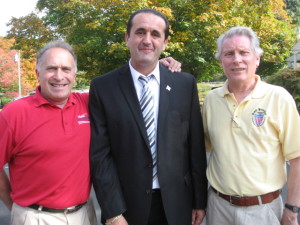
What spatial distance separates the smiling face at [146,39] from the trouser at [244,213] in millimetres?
1290

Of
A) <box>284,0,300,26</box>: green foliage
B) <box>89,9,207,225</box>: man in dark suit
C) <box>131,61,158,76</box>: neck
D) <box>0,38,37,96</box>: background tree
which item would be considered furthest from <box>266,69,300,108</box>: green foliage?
<box>284,0,300,26</box>: green foliage

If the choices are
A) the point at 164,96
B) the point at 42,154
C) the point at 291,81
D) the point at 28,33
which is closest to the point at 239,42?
the point at 164,96

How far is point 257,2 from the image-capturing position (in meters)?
13.8

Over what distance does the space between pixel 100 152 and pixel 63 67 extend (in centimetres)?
76

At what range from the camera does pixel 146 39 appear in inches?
92.2

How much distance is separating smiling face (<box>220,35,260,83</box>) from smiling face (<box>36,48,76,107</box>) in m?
1.34

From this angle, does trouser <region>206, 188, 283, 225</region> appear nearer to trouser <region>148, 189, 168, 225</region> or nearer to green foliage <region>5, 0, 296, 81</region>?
trouser <region>148, 189, 168, 225</region>

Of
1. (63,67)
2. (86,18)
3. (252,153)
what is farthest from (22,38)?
(252,153)

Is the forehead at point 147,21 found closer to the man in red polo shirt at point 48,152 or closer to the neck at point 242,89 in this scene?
the man in red polo shirt at point 48,152

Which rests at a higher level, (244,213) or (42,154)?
(42,154)

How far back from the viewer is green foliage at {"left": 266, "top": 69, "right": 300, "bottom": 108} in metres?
10.1

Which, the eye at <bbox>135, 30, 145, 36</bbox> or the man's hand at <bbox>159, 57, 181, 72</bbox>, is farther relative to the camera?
the man's hand at <bbox>159, 57, 181, 72</bbox>

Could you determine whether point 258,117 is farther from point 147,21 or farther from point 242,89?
point 147,21

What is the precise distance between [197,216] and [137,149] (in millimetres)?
888
